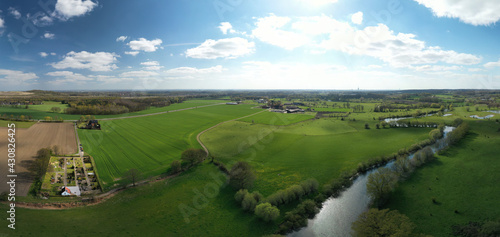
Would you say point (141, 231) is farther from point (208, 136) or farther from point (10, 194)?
point (208, 136)

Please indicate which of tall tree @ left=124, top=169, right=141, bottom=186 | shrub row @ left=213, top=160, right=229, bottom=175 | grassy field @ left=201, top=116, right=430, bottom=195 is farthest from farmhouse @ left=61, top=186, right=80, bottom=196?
grassy field @ left=201, top=116, right=430, bottom=195

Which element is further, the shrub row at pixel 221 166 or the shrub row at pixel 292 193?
the shrub row at pixel 221 166

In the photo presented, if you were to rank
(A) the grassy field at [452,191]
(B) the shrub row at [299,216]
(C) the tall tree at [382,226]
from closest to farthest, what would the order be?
(C) the tall tree at [382,226], (B) the shrub row at [299,216], (A) the grassy field at [452,191]

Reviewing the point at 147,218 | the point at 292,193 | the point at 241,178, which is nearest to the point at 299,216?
the point at 292,193

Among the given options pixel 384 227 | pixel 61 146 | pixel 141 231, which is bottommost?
pixel 141 231

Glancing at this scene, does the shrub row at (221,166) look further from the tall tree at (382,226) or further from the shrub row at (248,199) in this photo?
the tall tree at (382,226)

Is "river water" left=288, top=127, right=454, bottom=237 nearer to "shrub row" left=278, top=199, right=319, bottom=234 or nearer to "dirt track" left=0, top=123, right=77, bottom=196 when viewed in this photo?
"shrub row" left=278, top=199, right=319, bottom=234

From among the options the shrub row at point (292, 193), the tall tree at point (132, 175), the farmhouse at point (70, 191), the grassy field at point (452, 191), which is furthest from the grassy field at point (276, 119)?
the farmhouse at point (70, 191)

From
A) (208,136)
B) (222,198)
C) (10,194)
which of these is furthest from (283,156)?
Answer: (10,194)
